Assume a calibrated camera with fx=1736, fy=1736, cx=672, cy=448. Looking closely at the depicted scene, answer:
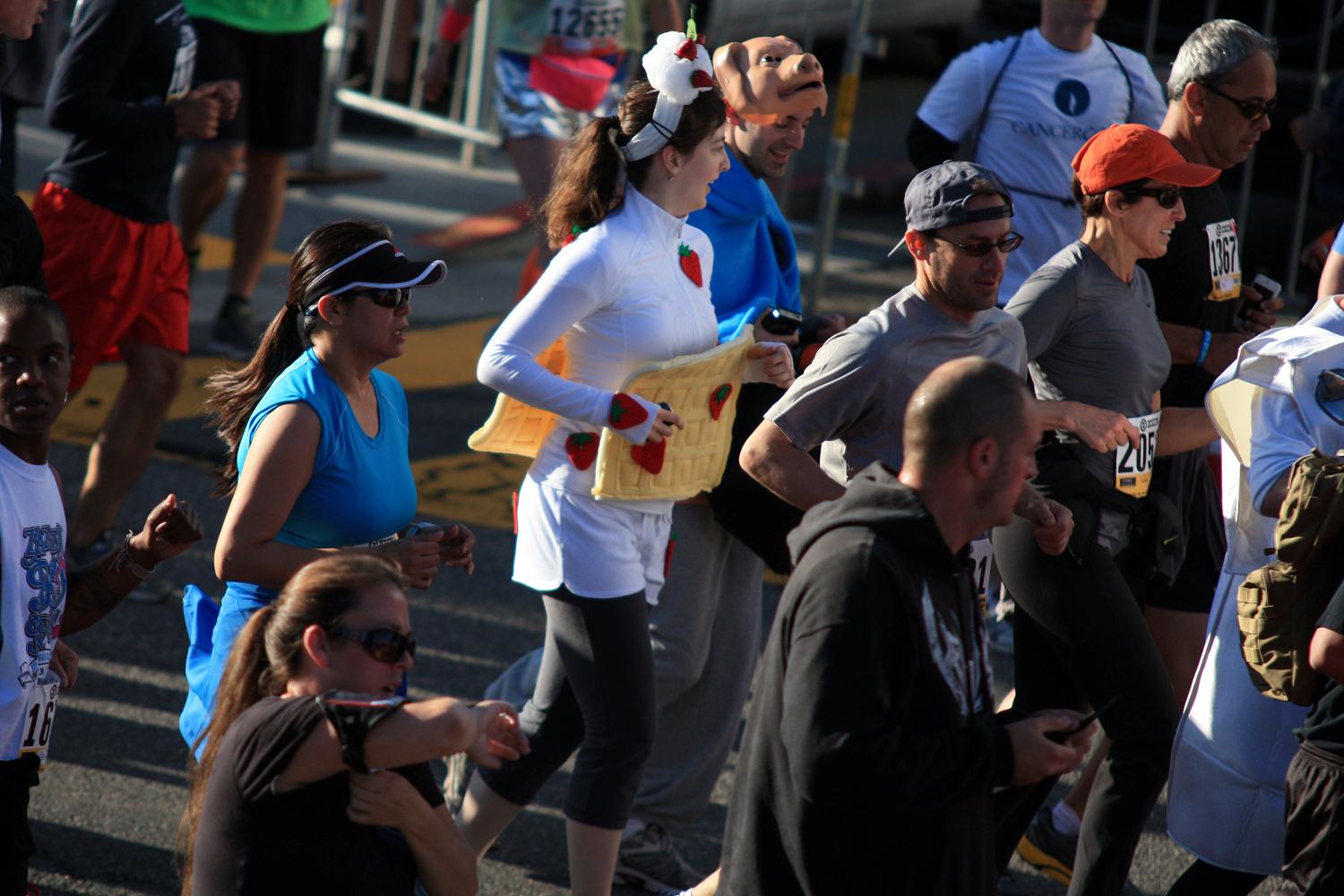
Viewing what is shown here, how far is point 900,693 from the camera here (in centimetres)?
264

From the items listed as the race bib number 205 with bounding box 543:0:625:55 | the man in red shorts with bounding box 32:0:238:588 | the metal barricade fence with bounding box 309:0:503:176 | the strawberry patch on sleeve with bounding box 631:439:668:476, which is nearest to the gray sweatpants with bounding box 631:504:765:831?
the strawberry patch on sleeve with bounding box 631:439:668:476

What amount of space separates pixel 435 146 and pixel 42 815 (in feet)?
30.0

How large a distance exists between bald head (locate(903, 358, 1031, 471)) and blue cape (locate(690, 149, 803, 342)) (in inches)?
72.5

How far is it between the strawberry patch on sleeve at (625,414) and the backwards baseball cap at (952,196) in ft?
2.37

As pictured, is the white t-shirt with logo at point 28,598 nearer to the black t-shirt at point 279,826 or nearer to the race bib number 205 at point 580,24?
the black t-shirt at point 279,826

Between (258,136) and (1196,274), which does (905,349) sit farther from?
(258,136)

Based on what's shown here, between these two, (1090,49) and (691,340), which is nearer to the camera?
(691,340)

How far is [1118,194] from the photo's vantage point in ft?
13.8

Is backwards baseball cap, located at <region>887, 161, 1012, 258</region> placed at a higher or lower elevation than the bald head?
higher

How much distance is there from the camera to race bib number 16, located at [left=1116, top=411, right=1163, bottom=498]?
4168 millimetres

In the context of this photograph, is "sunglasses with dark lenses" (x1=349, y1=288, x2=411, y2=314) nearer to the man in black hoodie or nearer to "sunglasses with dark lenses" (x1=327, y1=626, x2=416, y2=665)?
"sunglasses with dark lenses" (x1=327, y1=626, x2=416, y2=665)

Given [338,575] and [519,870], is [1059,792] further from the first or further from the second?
[338,575]

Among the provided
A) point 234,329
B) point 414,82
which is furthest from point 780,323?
point 414,82

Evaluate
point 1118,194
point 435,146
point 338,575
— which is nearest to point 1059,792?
point 1118,194
